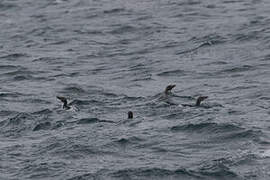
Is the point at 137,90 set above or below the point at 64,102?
below

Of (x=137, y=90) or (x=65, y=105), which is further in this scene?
(x=137, y=90)

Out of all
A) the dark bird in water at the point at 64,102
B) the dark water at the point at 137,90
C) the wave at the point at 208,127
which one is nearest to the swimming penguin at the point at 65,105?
the dark bird in water at the point at 64,102

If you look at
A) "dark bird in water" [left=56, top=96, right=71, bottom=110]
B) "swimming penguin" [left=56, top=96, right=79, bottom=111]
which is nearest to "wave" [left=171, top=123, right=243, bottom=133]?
"swimming penguin" [left=56, top=96, right=79, bottom=111]

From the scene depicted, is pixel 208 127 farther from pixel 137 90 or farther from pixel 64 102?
pixel 137 90

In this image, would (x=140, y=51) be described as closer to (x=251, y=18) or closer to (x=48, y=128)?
(x=251, y=18)

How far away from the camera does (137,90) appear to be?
116 feet

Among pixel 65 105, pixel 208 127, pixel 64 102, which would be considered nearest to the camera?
pixel 208 127

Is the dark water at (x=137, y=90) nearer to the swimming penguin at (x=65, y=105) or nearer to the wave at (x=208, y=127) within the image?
the wave at (x=208, y=127)

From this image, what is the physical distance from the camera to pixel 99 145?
27.0m

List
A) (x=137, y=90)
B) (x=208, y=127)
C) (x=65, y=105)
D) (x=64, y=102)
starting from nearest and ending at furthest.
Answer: (x=208, y=127) → (x=65, y=105) → (x=64, y=102) → (x=137, y=90)

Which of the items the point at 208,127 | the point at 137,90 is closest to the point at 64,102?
the point at 137,90

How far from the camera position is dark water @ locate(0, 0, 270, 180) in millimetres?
25219

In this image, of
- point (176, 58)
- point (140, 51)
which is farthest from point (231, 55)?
point (140, 51)

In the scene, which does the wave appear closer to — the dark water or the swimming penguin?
the dark water
